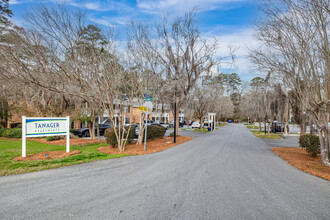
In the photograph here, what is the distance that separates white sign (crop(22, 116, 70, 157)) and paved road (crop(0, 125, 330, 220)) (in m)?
2.76

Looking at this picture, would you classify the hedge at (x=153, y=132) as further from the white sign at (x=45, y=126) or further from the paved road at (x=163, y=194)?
the paved road at (x=163, y=194)

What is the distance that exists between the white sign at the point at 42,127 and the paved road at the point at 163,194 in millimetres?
2764

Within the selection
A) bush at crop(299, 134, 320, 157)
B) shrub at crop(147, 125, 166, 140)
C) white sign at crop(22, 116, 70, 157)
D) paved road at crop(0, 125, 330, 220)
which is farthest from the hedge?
bush at crop(299, 134, 320, 157)

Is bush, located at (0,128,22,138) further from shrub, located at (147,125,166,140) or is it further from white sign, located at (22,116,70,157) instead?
shrub, located at (147,125,166,140)

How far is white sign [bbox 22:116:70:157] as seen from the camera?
23.4 feet

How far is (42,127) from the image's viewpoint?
771 centimetres

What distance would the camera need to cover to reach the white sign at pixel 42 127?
712 centimetres

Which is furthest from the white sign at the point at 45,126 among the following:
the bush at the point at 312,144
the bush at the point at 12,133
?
the bush at the point at 312,144

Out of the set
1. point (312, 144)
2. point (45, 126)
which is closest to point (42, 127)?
point (45, 126)

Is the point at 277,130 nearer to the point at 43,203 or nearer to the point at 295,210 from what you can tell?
the point at 295,210

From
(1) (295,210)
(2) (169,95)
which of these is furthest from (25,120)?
(2) (169,95)

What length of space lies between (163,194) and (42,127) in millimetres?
6601

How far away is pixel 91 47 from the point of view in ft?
30.5

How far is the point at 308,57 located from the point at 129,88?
933 centimetres
